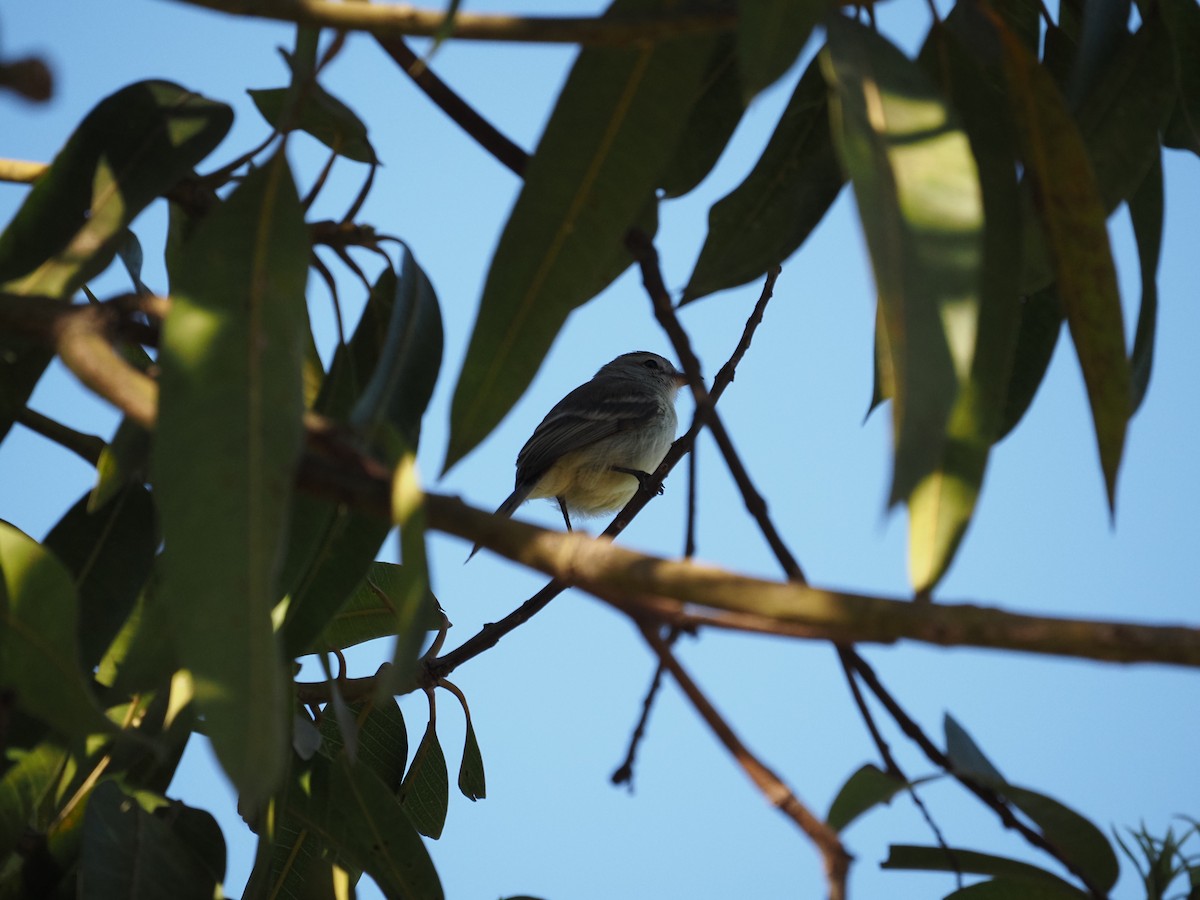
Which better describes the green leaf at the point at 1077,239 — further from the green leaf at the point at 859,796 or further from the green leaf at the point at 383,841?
the green leaf at the point at 383,841

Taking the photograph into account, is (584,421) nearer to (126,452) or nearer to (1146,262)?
(1146,262)

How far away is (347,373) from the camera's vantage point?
6.06 feet

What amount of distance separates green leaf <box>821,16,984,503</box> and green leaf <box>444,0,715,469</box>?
0.24 m

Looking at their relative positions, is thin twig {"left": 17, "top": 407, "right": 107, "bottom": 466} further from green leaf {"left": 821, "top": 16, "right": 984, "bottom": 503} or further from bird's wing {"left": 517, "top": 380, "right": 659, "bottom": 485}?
bird's wing {"left": 517, "top": 380, "right": 659, "bottom": 485}

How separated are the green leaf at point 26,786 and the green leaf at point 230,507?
67 centimetres

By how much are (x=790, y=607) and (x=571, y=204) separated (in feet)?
2.31

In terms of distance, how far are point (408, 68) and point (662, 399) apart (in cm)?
524

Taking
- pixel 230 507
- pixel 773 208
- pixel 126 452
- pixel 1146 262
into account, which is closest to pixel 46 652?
pixel 126 452

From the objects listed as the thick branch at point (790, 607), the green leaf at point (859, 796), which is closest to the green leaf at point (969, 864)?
the green leaf at point (859, 796)

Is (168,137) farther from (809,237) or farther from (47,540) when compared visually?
(809,237)

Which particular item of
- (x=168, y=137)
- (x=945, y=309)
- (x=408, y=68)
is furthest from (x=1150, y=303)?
(x=168, y=137)

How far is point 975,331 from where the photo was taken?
131 cm

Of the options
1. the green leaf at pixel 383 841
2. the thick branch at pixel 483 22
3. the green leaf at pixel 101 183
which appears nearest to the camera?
the thick branch at pixel 483 22

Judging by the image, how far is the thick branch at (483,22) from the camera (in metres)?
1.33
